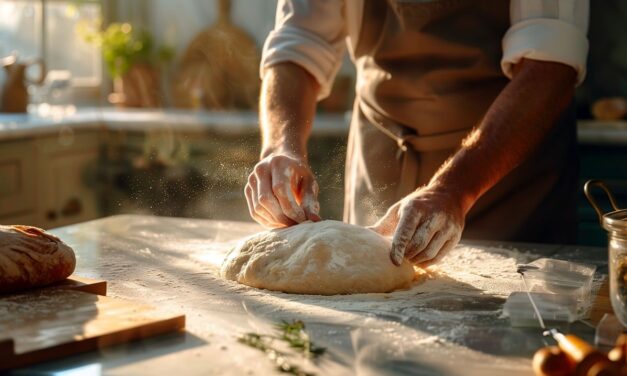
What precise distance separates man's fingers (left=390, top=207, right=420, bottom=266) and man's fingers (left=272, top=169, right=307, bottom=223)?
23 cm

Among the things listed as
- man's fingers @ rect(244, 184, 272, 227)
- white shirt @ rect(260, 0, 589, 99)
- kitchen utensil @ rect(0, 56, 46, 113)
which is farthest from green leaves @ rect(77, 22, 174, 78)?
man's fingers @ rect(244, 184, 272, 227)

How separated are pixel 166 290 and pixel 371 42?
2.89 ft

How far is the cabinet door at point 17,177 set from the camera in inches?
123

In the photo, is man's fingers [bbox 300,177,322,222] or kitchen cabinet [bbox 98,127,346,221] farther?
kitchen cabinet [bbox 98,127,346,221]

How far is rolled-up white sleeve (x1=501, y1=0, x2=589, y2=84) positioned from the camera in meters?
1.65

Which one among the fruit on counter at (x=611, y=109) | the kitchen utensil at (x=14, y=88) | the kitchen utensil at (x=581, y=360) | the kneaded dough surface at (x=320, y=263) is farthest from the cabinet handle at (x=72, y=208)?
the kitchen utensil at (x=581, y=360)

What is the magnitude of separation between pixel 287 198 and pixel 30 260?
482 millimetres

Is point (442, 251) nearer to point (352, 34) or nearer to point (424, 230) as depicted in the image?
point (424, 230)

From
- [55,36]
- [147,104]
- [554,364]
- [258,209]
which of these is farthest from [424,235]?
[55,36]

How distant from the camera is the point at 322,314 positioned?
3.87 feet

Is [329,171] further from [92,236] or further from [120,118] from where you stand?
[92,236]

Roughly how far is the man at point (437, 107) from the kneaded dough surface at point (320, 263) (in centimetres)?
10

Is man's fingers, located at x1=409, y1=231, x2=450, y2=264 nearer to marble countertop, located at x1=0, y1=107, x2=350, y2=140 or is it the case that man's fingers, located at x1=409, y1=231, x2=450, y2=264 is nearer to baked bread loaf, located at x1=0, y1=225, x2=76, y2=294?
baked bread loaf, located at x1=0, y1=225, x2=76, y2=294

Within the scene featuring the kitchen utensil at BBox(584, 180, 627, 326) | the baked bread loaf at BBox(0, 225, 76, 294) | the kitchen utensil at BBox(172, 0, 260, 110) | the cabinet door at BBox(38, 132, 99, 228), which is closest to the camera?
the kitchen utensil at BBox(584, 180, 627, 326)
